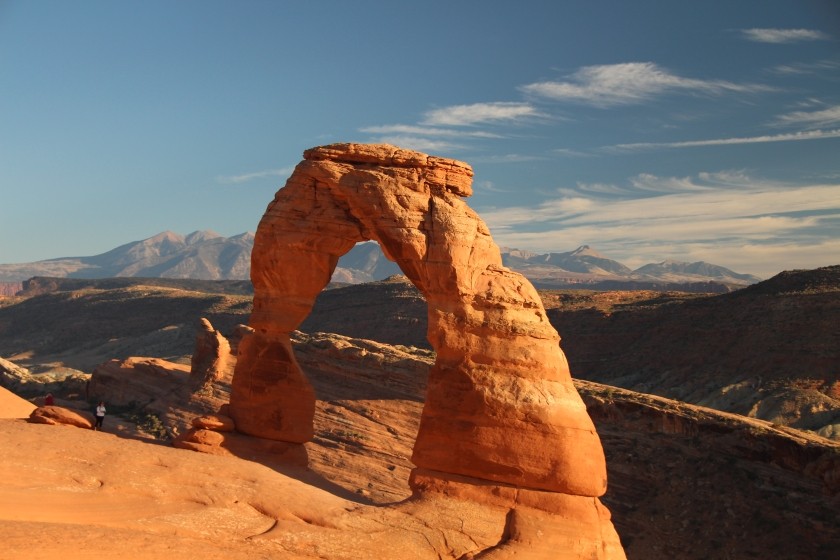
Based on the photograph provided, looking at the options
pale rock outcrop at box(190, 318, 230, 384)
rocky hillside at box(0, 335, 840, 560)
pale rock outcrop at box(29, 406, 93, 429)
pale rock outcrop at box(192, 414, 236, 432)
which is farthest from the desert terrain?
pale rock outcrop at box(190, 318, 230, 384)

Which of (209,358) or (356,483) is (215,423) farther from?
(209,358)

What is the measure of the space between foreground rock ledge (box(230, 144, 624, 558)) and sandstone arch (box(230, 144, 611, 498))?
0.08 feet

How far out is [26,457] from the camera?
14000 mm

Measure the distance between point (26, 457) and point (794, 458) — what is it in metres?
19.1

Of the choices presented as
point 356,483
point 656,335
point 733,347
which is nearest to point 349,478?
point 356,483

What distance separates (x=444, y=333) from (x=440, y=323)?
8.1 inches

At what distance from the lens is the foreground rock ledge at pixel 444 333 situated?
1585 centimetres

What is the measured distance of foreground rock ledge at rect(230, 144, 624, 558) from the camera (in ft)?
52.0

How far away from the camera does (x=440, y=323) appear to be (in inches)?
655

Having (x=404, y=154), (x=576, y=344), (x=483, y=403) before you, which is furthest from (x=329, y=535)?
(x=576, y=344)

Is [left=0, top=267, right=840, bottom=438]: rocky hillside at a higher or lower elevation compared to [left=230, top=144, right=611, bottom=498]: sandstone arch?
lower

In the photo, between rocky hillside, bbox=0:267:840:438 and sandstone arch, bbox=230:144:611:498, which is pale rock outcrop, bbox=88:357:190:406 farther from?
rocky hillside, bbox=0:267:840:438

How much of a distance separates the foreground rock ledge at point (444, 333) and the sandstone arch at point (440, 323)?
0.9 inches

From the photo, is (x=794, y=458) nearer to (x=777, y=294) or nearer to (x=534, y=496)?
(x=534, y=496)
